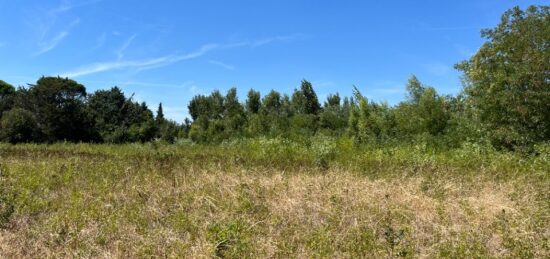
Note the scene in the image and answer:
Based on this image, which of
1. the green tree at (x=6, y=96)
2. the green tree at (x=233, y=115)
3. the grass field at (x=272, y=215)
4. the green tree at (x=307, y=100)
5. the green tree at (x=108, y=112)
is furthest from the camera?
the green tree at (x=6, y=96)

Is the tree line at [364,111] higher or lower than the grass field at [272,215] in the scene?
higher

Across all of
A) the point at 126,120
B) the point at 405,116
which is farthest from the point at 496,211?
the point at 126,120

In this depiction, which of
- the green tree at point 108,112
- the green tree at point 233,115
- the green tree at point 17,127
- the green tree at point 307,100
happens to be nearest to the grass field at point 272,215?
the green tree at point 233,115

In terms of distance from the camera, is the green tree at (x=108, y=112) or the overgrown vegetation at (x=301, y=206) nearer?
the overgrown vegetation at (x=301, y=206)

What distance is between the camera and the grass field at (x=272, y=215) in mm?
4238

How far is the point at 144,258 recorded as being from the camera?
13.3 feet

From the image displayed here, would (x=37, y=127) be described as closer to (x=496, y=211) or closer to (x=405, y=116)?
(x=405, y=116)

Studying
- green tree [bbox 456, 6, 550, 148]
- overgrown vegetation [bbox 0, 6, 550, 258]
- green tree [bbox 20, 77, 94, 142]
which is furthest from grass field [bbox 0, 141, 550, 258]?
green tree [bbox 20, 77, 94, 142]

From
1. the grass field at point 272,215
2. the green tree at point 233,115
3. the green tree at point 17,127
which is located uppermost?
the green tree at point 233,115

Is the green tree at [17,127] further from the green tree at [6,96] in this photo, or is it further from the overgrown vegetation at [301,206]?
the overgrown vegetation at [301,206]

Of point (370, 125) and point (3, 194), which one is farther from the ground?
point (370, 125)

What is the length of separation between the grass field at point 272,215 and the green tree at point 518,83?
6859 mm

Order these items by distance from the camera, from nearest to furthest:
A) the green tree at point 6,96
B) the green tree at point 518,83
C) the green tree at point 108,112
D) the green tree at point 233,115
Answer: the green tree at point 518,83
the green tree at point 233,115
the green tree at point 108,112
the green tree at point 6,96

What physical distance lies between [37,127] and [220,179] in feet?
106
